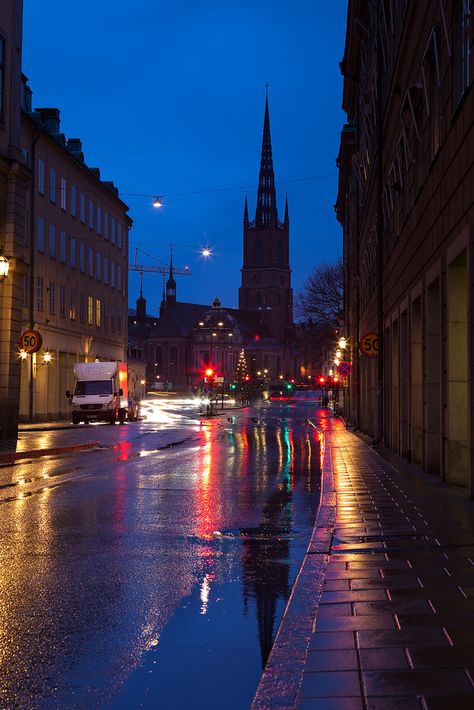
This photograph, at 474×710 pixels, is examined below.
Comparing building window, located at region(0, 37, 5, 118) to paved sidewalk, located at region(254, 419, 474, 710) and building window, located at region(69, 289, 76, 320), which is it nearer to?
paved sidewalk, located at region(254, 419, 474, 710)

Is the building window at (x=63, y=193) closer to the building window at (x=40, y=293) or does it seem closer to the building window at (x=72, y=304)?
the building window at (x=72, y=304)

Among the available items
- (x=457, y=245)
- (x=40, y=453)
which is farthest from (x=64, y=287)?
(x=457, y=245)

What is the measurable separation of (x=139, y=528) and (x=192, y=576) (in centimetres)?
291

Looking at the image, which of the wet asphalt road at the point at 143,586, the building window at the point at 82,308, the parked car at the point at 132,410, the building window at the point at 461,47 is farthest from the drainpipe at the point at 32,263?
the building window at the point at 461,47

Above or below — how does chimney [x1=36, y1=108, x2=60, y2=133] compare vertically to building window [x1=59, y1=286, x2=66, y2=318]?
above

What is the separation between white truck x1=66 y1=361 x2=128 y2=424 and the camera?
44750 millimetres

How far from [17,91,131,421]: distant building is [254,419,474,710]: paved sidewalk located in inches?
1596

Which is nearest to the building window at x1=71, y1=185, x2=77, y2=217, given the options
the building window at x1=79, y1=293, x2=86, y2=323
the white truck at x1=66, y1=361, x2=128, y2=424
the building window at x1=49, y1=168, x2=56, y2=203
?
the building window at x1=49, y1=168, x2=56, y2=203

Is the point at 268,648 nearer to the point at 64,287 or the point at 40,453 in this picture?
the point at 40,453

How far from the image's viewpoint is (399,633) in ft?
17.7

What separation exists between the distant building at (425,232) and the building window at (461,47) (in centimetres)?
2

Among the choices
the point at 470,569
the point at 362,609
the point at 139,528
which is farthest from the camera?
the point at 139,528

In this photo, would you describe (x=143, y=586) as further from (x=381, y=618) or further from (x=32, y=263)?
(x=32, y=263)

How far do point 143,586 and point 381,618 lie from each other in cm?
217
